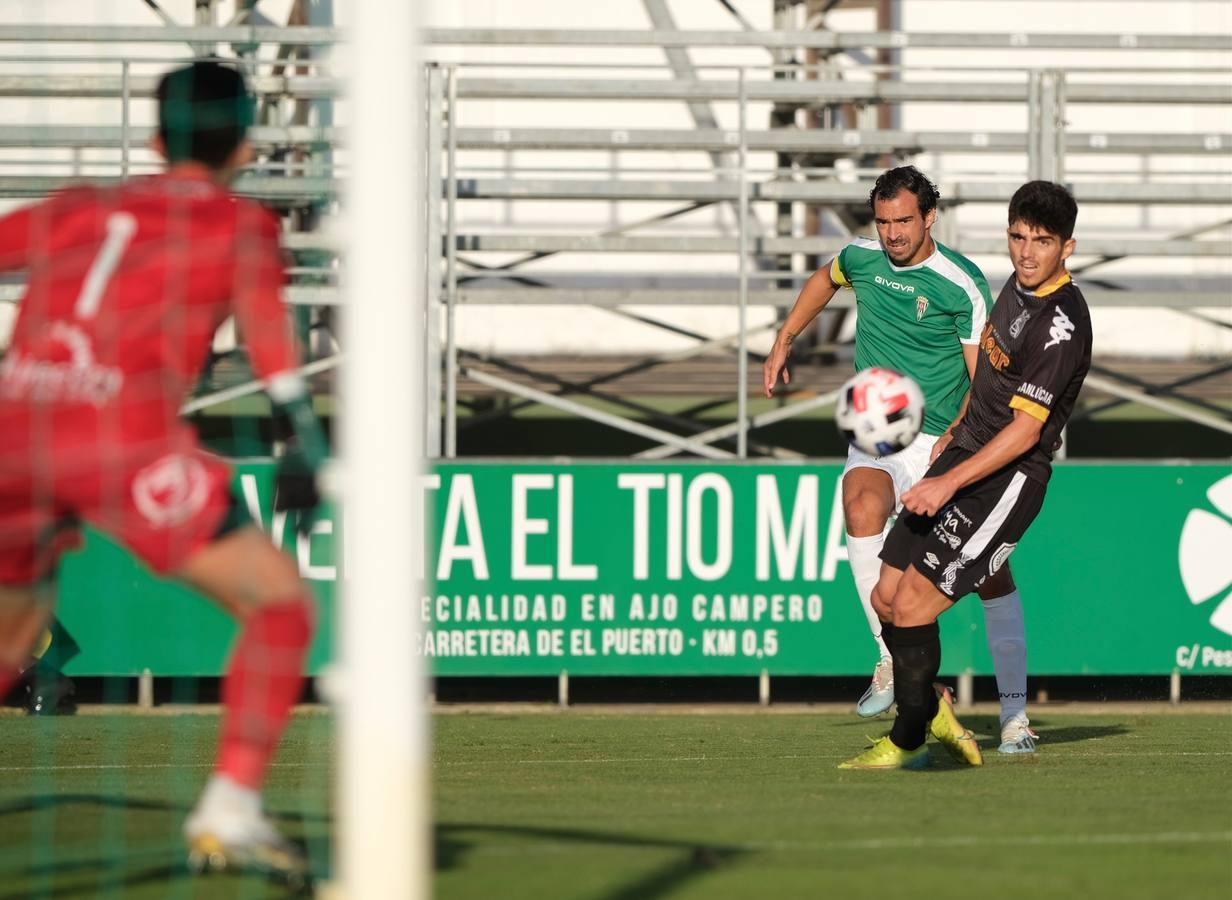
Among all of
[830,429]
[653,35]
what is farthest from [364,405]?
[830,429]

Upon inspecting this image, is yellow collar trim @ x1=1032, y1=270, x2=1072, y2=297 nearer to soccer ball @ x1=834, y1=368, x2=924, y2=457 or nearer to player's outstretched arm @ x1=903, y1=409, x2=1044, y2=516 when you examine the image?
player's outstretched arm @ x1=903, y1=409, x2=1044, y2=516

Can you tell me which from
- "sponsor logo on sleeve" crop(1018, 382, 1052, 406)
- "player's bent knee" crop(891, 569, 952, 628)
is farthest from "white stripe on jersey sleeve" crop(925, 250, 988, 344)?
"player's bent knee" crop(891, 569, 952, 628)

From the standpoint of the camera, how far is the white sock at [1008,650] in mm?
7551

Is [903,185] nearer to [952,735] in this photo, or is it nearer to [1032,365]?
[1032,365]

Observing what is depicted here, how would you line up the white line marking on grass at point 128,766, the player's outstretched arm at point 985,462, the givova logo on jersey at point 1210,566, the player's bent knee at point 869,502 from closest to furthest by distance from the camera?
the player's outstretched arm at point 985,462 → the white line marking on grass at point 128,766 → the player's bent knee at point 869,502 → the givova logo on jersey at point 1210,566

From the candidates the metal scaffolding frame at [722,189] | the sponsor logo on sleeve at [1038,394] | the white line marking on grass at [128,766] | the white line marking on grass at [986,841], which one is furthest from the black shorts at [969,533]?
the metal scaffolding frame at [722,189]

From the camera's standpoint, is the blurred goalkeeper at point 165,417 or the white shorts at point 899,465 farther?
the white shorts at point 899,465

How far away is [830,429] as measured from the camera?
14125 millimetres

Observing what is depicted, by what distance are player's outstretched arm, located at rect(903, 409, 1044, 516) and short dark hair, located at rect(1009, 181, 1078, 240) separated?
677 millimetres

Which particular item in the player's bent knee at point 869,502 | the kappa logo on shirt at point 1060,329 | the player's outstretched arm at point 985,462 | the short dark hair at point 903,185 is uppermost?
the short dark hair at point 903,185

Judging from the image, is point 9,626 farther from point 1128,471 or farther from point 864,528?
point 1128,471

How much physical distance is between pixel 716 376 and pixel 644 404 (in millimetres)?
905

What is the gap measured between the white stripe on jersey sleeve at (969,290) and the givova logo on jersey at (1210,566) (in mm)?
3093

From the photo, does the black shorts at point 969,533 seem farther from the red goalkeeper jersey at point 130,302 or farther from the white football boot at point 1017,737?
the red goalkeeper jersey at point 130,302
